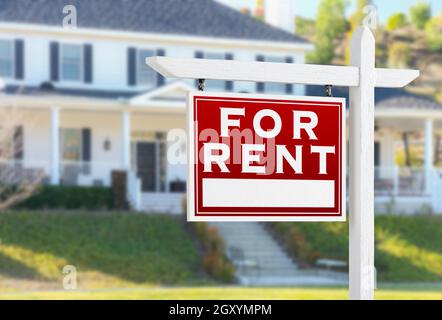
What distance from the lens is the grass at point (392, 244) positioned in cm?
2766

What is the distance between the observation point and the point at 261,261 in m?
27.7

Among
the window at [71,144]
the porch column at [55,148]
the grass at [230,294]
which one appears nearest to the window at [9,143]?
the porch column at [55,148]

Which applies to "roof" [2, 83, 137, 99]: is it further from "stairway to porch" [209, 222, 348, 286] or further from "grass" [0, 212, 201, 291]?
"stairway to porch" [209, 222, 348, 286]

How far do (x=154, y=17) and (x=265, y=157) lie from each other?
97.1 feet

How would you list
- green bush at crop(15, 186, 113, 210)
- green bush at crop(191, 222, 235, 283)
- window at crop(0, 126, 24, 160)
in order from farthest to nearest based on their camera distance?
window at crop(0, 126, 24, 160) < green bush at crop(15, 186, 113, 210) < green bush at crop(191, 222, 235, 283)

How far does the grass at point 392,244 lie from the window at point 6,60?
10.1 meters

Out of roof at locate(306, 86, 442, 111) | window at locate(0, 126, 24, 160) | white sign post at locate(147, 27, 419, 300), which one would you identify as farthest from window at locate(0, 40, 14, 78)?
white sign post at locate(147, 27, 419, 300)

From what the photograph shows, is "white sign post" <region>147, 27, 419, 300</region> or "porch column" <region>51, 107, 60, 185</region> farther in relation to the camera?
"porch column" <region>51, 107, 60, 185</region>

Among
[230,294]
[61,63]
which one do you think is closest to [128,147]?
[61,63]

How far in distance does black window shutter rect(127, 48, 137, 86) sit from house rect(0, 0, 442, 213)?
34mm

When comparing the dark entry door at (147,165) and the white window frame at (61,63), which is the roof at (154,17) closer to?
the white window frame at (61,63)

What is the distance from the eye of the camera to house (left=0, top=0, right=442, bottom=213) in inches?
1259

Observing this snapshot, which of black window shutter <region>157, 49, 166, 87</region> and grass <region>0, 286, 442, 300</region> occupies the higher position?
black window shutter <region>157, 49, 166, 87</region>
